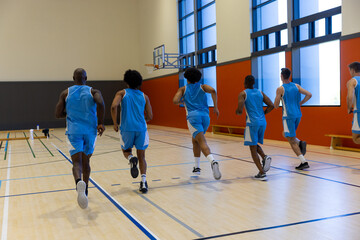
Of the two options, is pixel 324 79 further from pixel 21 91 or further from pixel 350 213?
pixel 21 91

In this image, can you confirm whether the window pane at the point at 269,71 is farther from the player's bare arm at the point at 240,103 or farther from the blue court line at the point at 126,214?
the blue court line at the point at 126,214

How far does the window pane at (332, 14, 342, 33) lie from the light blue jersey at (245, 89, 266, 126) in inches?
164

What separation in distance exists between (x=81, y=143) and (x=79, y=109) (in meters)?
0.35

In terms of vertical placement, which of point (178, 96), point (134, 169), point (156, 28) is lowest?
point (134, 169)

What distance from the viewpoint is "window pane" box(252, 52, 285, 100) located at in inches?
412

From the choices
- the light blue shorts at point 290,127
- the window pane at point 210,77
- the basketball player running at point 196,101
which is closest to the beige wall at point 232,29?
the window pane at point 210,77

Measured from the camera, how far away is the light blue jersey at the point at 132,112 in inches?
172

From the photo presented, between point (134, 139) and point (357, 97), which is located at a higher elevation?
point (357, 97)

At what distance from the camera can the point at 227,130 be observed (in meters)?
12.6

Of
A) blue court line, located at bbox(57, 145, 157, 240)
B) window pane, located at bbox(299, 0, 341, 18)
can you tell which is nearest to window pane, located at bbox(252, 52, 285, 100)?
window pane, located at bbox(299, 0, 341, 18)

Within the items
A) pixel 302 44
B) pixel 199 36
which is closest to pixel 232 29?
pixel 199 36

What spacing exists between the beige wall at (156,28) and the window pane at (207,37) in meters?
2.00

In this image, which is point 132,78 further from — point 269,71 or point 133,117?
point 269,71

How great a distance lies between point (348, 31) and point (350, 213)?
5.37 metres
